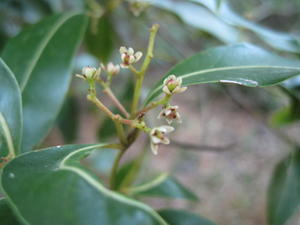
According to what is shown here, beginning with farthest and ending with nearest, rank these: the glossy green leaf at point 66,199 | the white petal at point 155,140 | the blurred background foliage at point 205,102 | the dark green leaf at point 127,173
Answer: the dark green leaf at point 127,173
the blurred background foliage at point 205,102
the white petal at point 155,140
the glossy green leaf at point 66,199

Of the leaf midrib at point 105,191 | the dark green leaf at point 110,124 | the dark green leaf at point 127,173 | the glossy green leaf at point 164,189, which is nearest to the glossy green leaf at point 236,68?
the leaf midrib at point 105,191

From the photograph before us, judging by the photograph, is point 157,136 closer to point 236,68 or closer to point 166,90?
point 166,90

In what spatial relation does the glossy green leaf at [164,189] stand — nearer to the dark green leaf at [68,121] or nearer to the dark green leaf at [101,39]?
the dark green leaf at [101,39]

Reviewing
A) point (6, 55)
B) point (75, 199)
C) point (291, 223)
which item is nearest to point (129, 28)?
point (6, 55)

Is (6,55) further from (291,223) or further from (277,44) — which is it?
(291,223)

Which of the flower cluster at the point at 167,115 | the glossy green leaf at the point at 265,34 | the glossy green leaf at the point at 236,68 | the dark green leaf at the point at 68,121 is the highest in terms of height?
the glossy green leaf at the point at 265,34

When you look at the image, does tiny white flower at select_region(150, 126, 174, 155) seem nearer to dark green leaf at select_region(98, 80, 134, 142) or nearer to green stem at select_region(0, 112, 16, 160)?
green stem at select_region(0, 112, 16, 160)

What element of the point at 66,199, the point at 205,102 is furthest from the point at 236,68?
the point at 205,102
